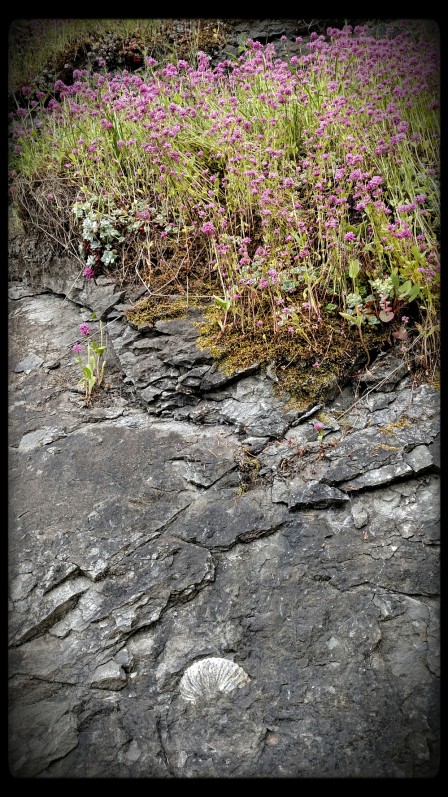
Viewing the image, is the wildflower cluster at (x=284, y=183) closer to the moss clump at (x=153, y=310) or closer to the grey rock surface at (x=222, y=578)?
the moss clump at (x=153, y=310)

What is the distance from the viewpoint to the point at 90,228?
4.35 m

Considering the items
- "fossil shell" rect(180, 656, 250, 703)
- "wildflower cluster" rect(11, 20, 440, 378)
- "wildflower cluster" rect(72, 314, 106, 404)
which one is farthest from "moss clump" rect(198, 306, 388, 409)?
"fossil shell" rect(180, 656, 250, 703)

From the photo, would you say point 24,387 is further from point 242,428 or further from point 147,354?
point 242,428

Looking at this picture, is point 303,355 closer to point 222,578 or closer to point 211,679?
point 222,578

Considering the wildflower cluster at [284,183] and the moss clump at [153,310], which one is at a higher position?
the wildflower cluster at [284,183]

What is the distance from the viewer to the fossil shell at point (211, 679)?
2236 mm

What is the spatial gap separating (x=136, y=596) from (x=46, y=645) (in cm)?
45

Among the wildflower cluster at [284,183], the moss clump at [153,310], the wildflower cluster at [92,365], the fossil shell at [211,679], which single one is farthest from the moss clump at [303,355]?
the fossil shell at [211,679]

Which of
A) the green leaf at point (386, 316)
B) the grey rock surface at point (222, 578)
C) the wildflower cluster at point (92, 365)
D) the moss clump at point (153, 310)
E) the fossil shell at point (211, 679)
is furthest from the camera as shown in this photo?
the moss clump at point (153, 310)

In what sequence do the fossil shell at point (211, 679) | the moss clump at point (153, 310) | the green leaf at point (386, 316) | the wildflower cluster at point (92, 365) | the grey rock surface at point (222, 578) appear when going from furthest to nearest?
the moss clump at point (153, 310) < the wildflower cluster at point (92, 365) < the green leaf at point (386, 316) < the fossil shell at point (211, 679) < the grey rock surface at point (222, 578)

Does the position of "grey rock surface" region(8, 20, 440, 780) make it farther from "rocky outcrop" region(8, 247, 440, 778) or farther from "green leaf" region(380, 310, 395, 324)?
"green leaf" region(380, 310, 395, 324)

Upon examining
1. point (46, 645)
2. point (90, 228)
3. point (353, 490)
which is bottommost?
point (46, 645)

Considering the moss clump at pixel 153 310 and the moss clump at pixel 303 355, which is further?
the moss clump at pixel 153 310
